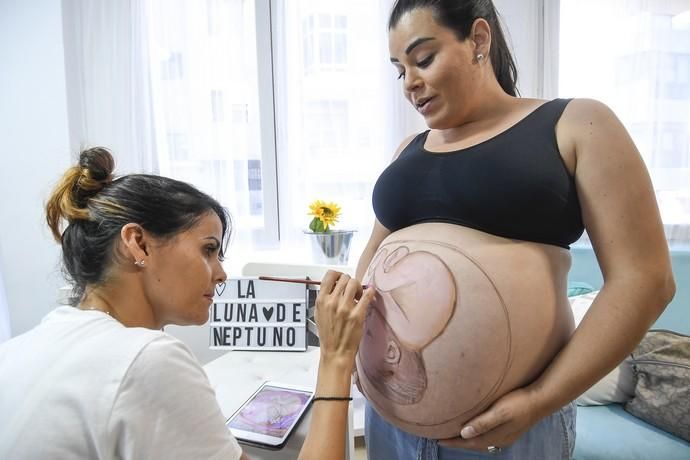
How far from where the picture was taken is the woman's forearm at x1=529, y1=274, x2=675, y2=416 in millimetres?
557

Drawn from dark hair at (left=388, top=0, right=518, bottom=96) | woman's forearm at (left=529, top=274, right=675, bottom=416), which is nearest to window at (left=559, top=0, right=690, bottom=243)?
dark hair at (left=388, top=0, right=518, bottom=96)

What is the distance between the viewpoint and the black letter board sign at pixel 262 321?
1.13 meters

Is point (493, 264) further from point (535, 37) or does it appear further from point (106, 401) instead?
point (535, 37)

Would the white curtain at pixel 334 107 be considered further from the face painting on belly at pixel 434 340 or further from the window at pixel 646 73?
the face painting on belly at pixel 434 340

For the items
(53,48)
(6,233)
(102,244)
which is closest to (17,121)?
(53,48)

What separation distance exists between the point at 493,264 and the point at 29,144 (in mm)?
1974

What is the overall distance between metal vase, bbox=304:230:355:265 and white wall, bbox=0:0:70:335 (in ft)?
3.56

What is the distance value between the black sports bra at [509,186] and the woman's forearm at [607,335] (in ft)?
0.41

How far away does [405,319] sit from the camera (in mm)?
659

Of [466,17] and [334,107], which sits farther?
[334,107]

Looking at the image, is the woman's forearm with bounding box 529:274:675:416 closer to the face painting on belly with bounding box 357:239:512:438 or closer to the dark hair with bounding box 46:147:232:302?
the face painting on belly with bounding box 357:239:512:438

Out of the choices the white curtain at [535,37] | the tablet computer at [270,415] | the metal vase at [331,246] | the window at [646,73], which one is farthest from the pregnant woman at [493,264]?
the window at [646,73]

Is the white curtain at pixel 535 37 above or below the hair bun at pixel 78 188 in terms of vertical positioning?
above

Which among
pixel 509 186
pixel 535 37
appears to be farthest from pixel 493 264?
pixel 535 37
